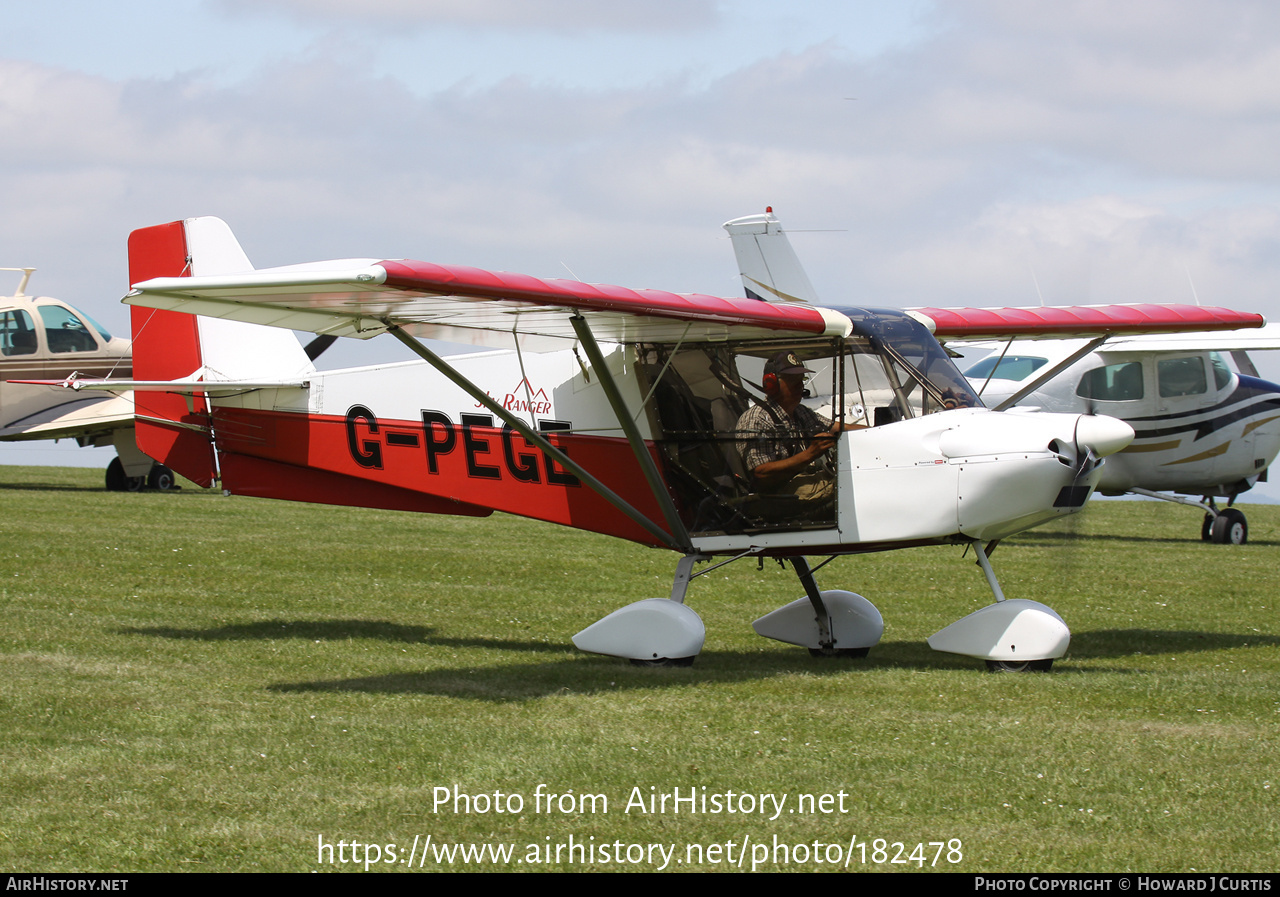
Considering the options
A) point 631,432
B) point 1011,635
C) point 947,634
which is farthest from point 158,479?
point 1011,635

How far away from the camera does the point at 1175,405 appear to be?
64.6ft

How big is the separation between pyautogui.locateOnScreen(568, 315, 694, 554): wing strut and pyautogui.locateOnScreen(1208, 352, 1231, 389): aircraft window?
13841 mm

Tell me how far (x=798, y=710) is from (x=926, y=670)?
5.61 ft

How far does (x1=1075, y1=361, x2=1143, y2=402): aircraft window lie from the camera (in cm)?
1934

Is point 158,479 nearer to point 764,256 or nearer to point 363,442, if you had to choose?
point 764,256

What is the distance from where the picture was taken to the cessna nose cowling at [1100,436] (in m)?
8.08

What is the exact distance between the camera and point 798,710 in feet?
23.6

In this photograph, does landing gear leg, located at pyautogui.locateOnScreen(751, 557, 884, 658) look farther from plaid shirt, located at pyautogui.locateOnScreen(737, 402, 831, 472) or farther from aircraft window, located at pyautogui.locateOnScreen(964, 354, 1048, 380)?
aircraft window, located at pyautogui.locateOnScreen(964, 354, 1048, 380)

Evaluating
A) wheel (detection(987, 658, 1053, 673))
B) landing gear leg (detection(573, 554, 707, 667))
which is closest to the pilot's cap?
landing gear leg (detection(573, 554, 707, 667))

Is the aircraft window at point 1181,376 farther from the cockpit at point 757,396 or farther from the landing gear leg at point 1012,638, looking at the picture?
the landing gear leg at point 1012,638

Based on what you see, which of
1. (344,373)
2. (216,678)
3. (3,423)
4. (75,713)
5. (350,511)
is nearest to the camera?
(75,713)

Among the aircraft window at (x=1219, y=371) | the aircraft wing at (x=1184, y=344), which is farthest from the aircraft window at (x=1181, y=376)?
the aircraft wing at (x=1184, y=344)
